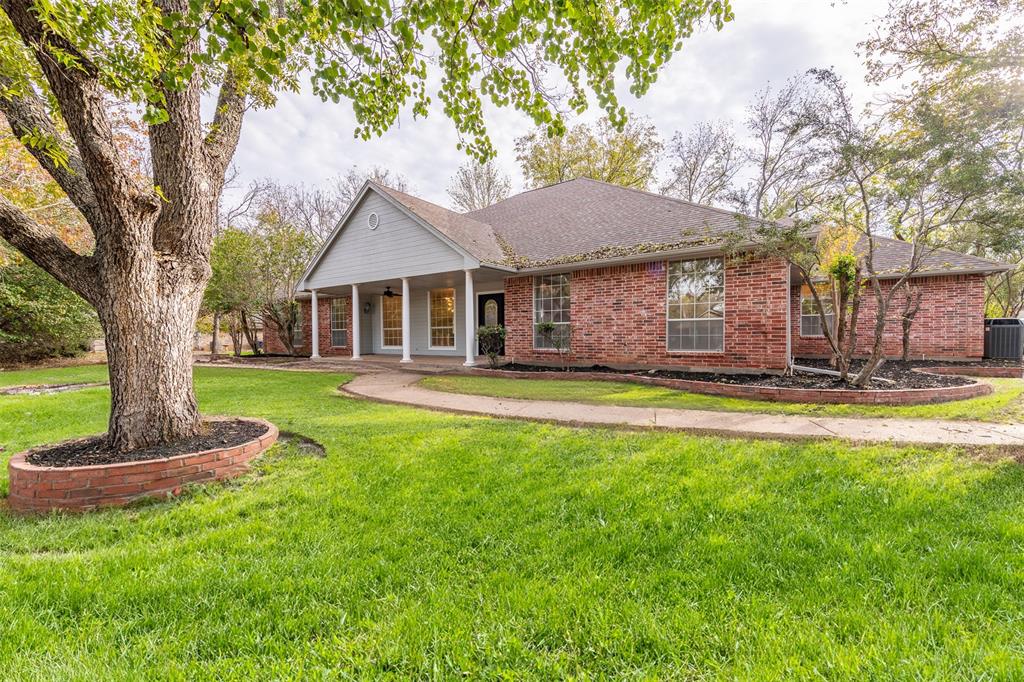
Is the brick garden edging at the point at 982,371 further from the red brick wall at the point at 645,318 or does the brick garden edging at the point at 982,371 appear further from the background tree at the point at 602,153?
the background tree at the point at 602,153

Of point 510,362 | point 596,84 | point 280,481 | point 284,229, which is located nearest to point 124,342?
point 280,481

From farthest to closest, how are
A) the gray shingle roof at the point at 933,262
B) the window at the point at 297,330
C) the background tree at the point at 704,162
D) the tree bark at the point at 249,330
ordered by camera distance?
the background tree at the point at 704,162
the window at the point at 297,330
the tree bark at the point at 249,330
the gray shingle roof at the point at 933,262

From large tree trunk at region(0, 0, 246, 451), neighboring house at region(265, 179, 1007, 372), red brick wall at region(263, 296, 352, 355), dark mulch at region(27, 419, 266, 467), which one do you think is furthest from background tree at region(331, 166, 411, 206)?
dark mulch at region(27, 419, 266, 467)

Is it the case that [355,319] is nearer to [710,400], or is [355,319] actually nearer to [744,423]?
[710,400]

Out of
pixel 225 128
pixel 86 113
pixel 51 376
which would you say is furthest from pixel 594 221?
pixel 51 376

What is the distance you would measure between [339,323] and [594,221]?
10962 mm

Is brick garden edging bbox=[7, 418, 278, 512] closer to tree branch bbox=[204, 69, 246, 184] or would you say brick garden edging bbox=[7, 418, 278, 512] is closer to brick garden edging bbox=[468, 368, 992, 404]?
tree branch bbox=[204, 69, 246, 184]

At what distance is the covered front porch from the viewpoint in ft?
41.9

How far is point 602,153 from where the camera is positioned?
23.1 metres

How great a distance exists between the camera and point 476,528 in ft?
8.54

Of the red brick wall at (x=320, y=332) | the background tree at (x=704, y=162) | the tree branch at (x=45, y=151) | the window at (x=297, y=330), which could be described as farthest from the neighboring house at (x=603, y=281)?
the background tree at (x=704, y=162)

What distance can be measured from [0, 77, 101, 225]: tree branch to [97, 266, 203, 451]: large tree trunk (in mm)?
808

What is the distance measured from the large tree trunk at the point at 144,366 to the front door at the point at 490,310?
995cm

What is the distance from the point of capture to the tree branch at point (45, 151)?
3.33 metres
